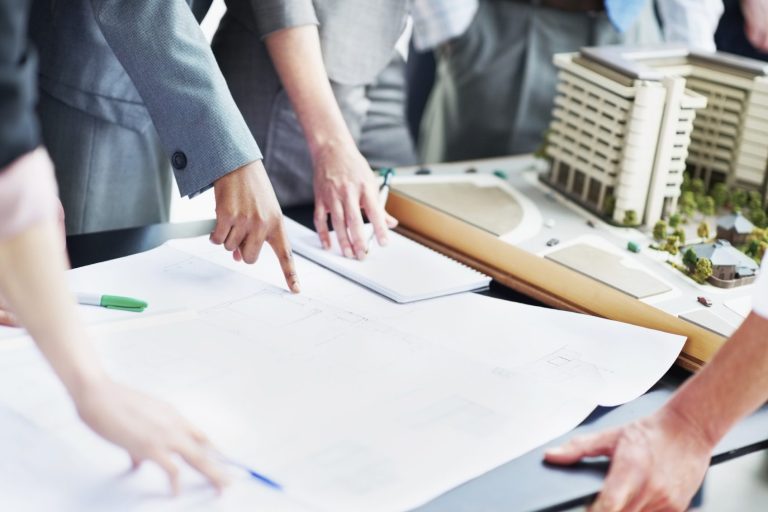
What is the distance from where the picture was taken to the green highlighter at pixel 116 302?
1.10 m

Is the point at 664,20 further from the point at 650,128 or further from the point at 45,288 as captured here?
the point at 45,288

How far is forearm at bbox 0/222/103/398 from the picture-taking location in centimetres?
67

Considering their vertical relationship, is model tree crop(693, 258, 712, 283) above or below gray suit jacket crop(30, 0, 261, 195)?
below

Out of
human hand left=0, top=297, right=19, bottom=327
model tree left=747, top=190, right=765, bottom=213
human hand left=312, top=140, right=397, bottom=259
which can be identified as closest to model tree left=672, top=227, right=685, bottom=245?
model tree left=747, top=190, right=765, bottom=213

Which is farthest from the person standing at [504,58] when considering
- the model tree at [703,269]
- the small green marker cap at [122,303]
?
the small green marker cap at [122,303]

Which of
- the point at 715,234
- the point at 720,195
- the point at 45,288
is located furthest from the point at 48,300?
the point at 720,195

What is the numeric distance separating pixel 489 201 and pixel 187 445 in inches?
32.3

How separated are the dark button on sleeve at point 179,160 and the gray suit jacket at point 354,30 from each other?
36cm

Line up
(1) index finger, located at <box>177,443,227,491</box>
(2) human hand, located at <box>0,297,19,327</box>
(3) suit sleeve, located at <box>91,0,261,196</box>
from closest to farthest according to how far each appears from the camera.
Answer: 1. (1) index finger, located at <box>177,443,227,491</box>
2. (2) human hand, located at <box>0,297,19,327</box>
3. (3) suit sleeve, located at <box>91,0,261,196</box>

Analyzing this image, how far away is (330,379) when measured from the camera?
984 mm

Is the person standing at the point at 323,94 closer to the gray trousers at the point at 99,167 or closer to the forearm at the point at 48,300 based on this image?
the gray trousers at the point at 99,167

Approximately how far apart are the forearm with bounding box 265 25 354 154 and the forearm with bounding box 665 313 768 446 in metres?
0.70

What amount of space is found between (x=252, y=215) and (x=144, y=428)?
49 centimetres

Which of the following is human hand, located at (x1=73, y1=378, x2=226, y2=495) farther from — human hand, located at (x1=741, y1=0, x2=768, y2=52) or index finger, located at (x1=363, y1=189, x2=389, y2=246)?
human hand, located at (x1=741, y1=0, x2=768, y2=52)
